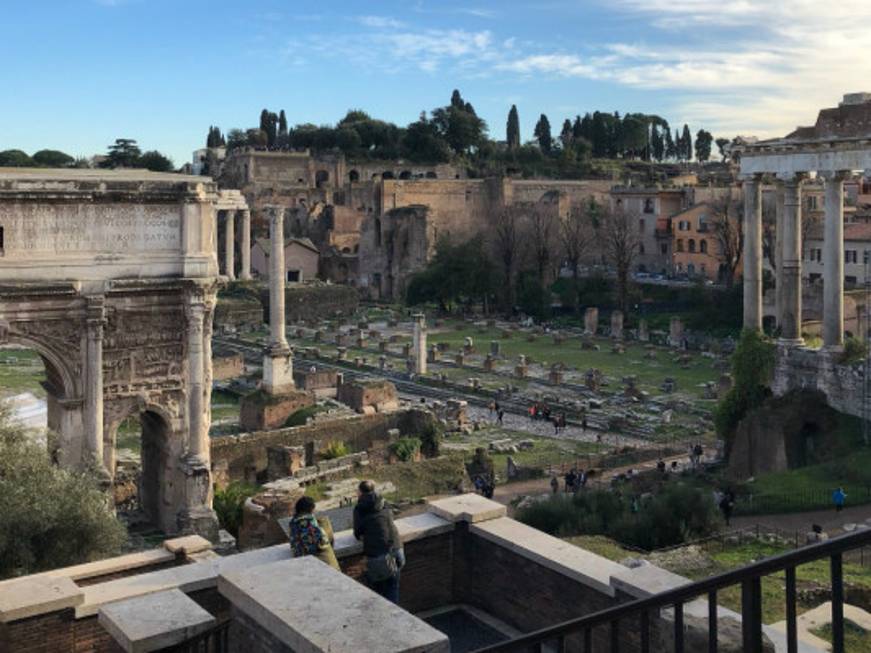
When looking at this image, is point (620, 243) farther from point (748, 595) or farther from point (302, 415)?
point (748, 595)

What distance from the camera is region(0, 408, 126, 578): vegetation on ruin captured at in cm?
1052

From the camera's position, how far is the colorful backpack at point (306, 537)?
6512 mm

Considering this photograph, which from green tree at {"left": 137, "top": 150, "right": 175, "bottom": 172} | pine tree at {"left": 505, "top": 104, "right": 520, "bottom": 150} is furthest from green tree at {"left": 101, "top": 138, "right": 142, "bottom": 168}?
pine tree at {"left": 505, "top": 104, "right": 520, "bottom": 150}

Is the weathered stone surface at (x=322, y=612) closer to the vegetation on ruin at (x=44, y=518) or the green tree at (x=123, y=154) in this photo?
the vegetation on ruin at (x=44, y=518)

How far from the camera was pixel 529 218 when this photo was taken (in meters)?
61.3

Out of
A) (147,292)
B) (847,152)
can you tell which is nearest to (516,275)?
(847,152)

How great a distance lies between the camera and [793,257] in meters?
21.5

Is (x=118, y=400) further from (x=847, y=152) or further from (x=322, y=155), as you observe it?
(x=322, y=155)

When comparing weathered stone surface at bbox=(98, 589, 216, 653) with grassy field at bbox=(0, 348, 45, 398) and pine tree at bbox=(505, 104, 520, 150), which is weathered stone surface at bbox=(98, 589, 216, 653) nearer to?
grassy field at bbox=(0, 348, 45, 398)

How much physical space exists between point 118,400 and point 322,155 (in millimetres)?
74177

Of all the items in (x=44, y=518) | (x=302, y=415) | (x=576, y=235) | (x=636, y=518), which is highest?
(x=576, y=235)

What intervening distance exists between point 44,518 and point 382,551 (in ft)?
18.8

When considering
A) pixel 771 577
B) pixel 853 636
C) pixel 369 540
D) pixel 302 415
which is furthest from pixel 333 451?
pixel 369 540

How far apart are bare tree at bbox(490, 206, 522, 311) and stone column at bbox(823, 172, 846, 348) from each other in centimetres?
3383
